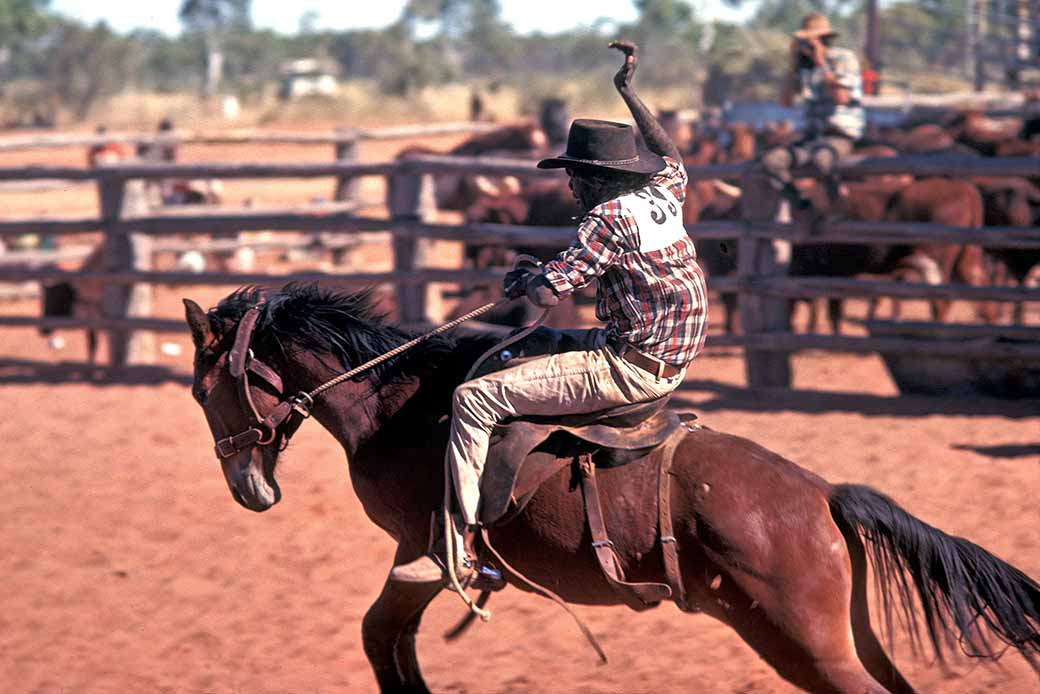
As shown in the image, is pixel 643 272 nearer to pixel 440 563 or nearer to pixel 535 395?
pixel 535 395

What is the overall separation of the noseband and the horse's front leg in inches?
24.5

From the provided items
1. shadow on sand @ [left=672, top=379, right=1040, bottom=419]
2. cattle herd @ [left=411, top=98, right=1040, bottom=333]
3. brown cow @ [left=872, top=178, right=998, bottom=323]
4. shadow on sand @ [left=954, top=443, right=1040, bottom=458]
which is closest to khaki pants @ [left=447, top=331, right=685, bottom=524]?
shadow on sand @ [left=954, top=443, right=1040, bottom=458]

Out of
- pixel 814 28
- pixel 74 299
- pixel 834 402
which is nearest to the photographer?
pixel 834 402

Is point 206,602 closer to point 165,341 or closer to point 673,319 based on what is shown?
point 673,319

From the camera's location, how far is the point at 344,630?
569 centimetres

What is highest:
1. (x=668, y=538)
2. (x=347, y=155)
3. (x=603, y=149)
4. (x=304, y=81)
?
(x=304, y=81)

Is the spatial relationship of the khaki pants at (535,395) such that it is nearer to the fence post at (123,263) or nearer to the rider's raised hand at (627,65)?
the rider's raised hand at (627,65)

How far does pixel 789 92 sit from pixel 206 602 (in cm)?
832

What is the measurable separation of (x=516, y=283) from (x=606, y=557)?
0.93m

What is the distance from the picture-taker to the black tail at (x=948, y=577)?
3.80 meters

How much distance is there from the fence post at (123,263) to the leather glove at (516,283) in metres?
8.11

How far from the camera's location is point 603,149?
4027 millimetres

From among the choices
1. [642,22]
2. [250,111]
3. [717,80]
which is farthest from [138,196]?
[642,22]

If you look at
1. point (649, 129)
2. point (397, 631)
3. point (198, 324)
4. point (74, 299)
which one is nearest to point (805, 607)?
point (397, 631)
